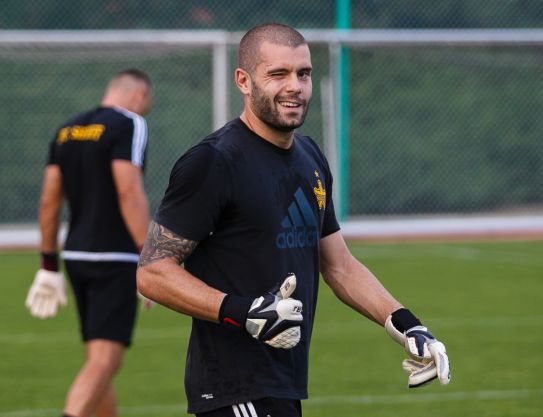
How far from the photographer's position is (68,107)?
20781mm

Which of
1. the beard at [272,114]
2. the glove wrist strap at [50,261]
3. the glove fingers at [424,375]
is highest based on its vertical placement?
the beard at [272,114]

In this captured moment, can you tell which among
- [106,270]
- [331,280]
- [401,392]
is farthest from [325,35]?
[331,280]

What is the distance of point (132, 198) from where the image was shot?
705 centimetres

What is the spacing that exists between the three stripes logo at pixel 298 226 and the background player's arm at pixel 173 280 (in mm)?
314

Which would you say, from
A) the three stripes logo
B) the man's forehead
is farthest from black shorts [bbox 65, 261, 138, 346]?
the man's forehead

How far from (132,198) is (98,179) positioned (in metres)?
0.25

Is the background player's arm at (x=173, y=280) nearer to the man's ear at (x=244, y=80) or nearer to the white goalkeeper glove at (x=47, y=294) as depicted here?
the man's ear at (x=244, y=80)

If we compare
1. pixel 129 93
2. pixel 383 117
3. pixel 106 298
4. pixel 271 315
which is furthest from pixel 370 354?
Answer: pixel 383 117

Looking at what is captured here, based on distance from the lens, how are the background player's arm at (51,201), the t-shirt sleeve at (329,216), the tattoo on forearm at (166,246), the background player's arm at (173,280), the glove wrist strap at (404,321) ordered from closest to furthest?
the background player's arm at (173,280), the tattoo on forearm at (166,246), the glove wrist strap at (404,321), the t-shirt sleeve at (329,216), the background player's arm at (51,201)

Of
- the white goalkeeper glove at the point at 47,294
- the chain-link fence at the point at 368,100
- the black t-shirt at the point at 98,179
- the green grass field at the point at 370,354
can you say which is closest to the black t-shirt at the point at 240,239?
the black t-shirt at the point at 98,179

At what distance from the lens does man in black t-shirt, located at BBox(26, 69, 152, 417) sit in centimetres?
703

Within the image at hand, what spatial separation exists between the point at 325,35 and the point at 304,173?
1525cm

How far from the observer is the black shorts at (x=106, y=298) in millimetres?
7012

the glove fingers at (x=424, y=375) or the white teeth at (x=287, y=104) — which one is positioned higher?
the white teeth at (x=287, y=104)
